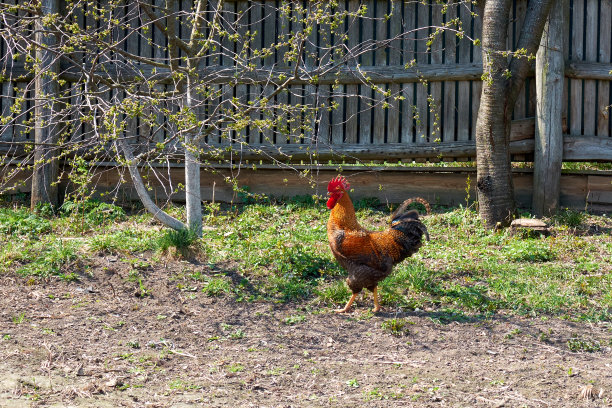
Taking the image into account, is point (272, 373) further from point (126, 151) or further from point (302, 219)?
point (302, 219)

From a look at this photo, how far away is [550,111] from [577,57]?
3.12 ft

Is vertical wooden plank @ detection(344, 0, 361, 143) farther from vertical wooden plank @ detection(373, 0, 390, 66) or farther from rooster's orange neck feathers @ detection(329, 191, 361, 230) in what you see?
rooster's orange neck feathers @ detection(329, 191, 361, 230)

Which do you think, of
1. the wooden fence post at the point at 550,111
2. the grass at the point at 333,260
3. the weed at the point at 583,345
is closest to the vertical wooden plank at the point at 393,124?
the grass at the point at 333,260

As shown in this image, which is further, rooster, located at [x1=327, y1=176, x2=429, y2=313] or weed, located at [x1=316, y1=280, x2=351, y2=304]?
weed, located at [x1=316, y1=280, x2=351, y2=304]

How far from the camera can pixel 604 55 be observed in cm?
923

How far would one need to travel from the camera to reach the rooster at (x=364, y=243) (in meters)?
5.87

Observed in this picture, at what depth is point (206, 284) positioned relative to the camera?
6422mm

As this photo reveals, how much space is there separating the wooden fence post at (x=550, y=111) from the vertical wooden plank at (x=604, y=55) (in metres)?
0.61

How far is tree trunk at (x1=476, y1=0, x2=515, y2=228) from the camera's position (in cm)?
837

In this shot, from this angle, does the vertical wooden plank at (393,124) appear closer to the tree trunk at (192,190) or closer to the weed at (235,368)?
the tree trunk at (192,190)

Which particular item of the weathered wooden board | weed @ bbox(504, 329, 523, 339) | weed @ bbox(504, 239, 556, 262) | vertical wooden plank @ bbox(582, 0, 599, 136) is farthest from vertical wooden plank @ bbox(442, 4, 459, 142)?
weed @ bbox(504, 329, 523, 339)

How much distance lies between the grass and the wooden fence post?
1.30ft

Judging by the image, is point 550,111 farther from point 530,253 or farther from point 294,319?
point 294,319

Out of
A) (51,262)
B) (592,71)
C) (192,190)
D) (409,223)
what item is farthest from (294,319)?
(592,71)
